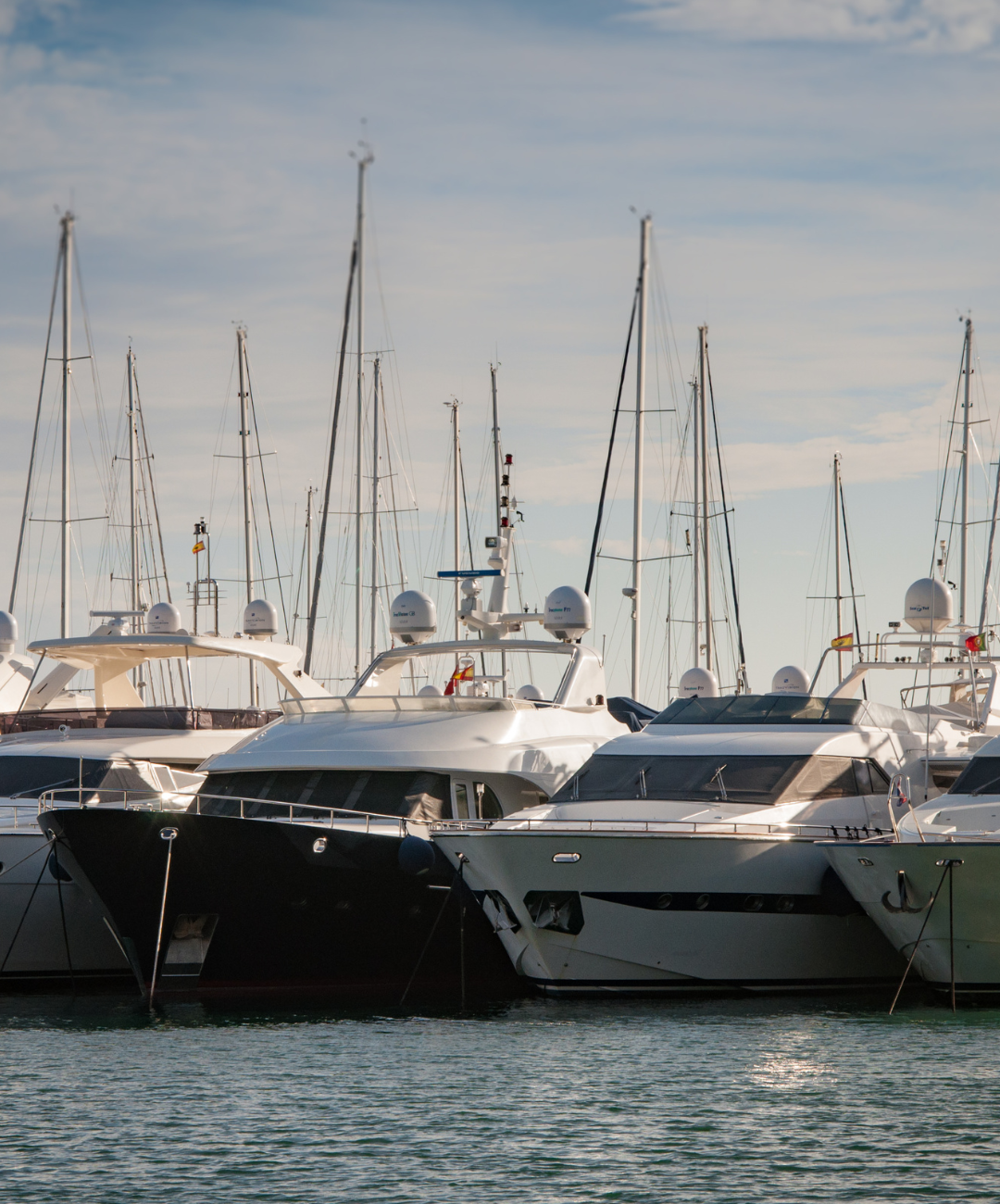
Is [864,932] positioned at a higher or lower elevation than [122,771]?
lower

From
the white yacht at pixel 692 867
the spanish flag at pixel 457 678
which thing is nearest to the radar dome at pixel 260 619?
the spanish flag at pixel 457 678

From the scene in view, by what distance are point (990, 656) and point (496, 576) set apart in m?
7.54

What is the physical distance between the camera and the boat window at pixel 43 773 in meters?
22.9

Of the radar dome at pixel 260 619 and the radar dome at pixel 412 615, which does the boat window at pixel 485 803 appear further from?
the radar dome at pixel 260 619

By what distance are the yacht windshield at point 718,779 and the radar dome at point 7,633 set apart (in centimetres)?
1587

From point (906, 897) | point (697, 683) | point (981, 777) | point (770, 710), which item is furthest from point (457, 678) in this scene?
point (697, 683)

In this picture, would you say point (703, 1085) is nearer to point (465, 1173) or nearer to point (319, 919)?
point (465, 1173)

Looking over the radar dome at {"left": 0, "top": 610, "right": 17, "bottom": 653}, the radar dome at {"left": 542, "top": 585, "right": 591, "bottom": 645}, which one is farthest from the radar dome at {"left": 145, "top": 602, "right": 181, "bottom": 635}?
the radar dome at {"left": 542, "top": 585, "right": 591, "bottom": 645}

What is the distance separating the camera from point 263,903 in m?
18.5

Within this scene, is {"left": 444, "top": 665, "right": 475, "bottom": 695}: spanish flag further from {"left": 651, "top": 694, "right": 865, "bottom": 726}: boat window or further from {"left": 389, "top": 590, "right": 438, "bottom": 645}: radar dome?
{"left": 651, "top": 694, "right": 865, "bottom": 726}: boat window

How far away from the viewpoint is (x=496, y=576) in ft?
82.8

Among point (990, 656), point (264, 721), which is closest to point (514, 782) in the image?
point (264, 721)

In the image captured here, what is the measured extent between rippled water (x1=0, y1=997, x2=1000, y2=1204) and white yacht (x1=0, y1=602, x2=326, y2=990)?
131 inches

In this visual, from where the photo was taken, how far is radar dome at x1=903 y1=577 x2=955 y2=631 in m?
24.7
